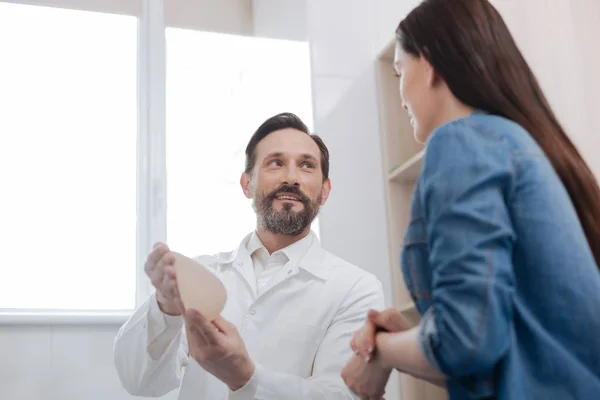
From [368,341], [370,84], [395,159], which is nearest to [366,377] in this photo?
[368,341]

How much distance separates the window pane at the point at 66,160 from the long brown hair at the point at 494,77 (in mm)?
1975

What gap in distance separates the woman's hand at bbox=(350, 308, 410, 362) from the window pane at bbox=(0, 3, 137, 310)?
1818 mm

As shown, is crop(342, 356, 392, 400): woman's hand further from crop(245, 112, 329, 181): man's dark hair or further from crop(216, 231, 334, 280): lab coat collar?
crop(245, 112, 329, 181): man's dark hair

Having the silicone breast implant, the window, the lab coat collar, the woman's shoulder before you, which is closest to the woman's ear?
the woman's shoulder

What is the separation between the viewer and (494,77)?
3.12 ft

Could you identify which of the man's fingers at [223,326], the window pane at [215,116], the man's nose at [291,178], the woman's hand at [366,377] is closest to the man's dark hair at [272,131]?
the man's nose at [291,178]

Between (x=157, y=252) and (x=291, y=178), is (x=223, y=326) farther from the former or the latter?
(x=291, y=178)

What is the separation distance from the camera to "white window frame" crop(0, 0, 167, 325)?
8.98ft

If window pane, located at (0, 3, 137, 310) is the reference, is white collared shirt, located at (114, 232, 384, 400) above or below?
below

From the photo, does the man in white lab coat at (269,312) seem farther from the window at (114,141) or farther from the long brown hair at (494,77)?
the long brown hair at (494,77)

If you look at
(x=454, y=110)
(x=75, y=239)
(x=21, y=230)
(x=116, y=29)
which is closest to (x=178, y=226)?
(x=75, y=239)

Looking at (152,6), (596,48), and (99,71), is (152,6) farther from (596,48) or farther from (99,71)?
(596,48)

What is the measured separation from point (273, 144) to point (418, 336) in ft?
4.08

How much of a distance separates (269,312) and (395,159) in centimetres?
96
